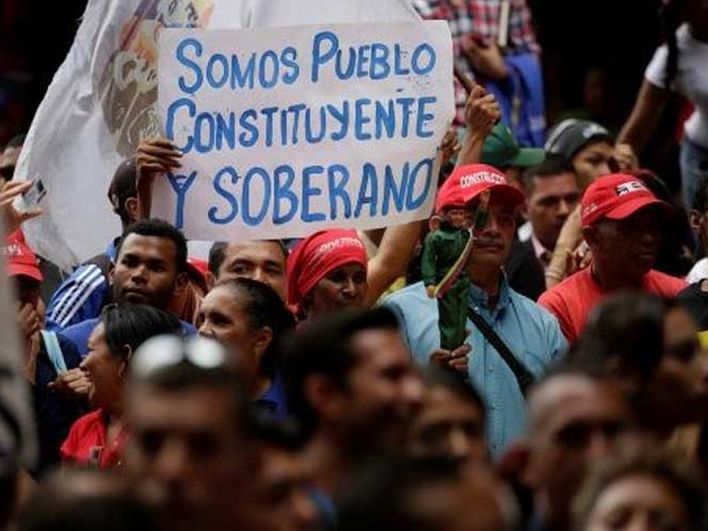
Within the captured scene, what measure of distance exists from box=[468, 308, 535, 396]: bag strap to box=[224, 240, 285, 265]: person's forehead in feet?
3.39

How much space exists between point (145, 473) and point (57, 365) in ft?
12.4

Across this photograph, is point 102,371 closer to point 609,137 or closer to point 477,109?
point 477,109

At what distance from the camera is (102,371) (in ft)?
34.6

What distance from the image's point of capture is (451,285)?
10516mm

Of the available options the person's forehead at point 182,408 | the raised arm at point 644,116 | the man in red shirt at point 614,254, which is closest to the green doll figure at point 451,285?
the man in red shirt at point 614,254

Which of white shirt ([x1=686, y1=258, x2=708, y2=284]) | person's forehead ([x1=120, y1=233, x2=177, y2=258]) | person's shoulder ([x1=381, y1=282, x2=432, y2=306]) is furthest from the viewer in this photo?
white shirt ([x1=686, y1=258, x2=708, y2=284])

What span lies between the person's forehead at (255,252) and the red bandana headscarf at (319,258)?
109 millimetres

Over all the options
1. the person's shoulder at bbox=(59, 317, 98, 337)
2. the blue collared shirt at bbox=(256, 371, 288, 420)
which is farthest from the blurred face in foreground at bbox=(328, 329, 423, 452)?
the person's shoulder at bbox=(59, 317, 98, 337)

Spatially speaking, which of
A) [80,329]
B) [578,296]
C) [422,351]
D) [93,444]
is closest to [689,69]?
[578,296]

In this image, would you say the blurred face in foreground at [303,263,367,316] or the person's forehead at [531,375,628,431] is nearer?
the person's forehead at [531,375,628,431]

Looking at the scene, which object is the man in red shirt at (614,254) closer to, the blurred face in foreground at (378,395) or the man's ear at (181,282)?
the man's ear at (181,282)

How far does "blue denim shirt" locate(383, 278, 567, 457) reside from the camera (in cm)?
1070

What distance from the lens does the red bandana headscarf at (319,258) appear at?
1125cm

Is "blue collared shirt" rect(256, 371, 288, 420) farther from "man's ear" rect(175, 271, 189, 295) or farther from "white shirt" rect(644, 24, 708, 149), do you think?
"white shirt" rect(644, 24, 708, 149)
